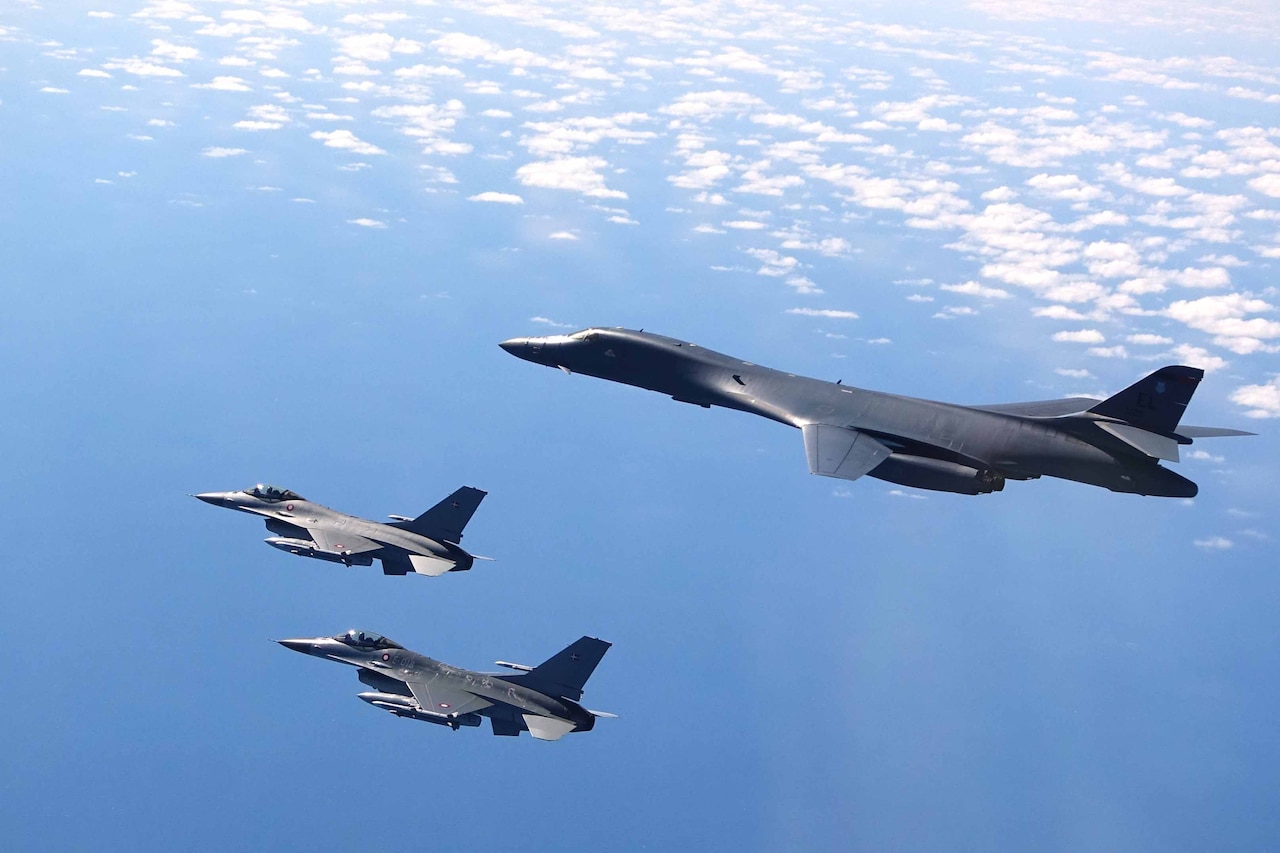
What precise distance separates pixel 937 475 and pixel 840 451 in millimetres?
3075

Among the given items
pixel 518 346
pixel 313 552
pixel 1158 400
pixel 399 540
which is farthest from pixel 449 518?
pixel 1158 400

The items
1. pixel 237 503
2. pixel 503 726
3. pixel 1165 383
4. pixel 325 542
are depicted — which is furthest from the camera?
pixel 237 503

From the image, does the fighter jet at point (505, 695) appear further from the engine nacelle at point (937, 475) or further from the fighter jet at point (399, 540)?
the engine nacelle at point (937, 475)

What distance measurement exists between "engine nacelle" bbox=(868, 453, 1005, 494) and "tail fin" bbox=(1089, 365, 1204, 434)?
4.13 m

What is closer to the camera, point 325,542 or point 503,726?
point 503,726

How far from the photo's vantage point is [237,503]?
46.9 metres

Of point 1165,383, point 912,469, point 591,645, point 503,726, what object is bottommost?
point 503,726

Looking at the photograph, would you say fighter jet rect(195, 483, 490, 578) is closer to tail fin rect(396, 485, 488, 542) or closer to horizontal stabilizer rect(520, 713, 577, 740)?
tail fin rect(396, 485, 488, 542)

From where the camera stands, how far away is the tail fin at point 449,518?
43.6 m

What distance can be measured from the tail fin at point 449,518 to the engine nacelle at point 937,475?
1354 centimetres

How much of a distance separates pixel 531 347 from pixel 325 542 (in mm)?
10128

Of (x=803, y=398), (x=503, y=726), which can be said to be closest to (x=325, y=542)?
(x=503, y=726)

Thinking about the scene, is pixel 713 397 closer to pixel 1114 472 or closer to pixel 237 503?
Result: pixel 1114 472

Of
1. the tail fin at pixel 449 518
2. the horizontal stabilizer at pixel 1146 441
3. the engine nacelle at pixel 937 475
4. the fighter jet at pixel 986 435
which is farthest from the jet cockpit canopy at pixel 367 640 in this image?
the horizontal stabilizer at pixel 1146 441
